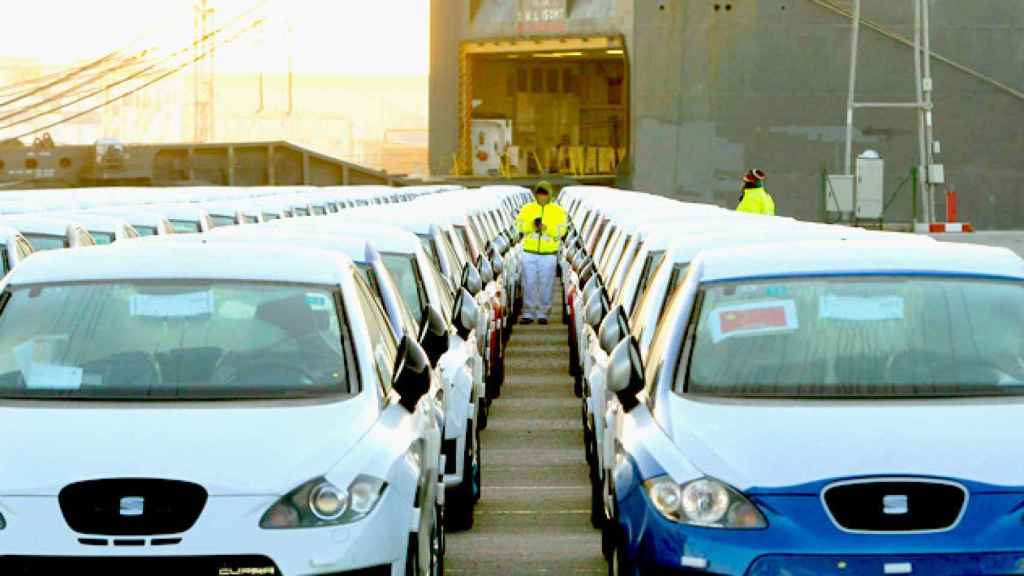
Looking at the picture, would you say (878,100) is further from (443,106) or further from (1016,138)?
(443,106)

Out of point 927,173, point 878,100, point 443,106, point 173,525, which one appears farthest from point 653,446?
point 443,106

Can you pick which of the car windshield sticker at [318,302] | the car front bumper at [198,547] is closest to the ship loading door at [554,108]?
the car windshield sticker at [318,302]

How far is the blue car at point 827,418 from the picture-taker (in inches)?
246

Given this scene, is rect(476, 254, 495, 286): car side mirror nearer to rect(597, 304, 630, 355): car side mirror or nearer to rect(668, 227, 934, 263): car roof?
rect(668, 227, 934, 263): car roof

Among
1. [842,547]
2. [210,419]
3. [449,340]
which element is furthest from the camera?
[449,340]

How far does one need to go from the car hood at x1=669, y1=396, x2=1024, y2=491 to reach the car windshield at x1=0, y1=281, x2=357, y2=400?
4.56ft

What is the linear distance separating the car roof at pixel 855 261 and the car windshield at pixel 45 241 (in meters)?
8.44

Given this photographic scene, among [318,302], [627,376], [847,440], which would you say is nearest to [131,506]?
[318,302]

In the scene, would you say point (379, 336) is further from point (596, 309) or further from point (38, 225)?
point (38, 225)

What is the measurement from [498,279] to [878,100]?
146 feet

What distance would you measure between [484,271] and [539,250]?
9.18m

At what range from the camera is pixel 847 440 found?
6547 mm

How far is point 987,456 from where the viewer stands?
21.1 ft

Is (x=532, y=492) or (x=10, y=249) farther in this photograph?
(x=10, y=249)
